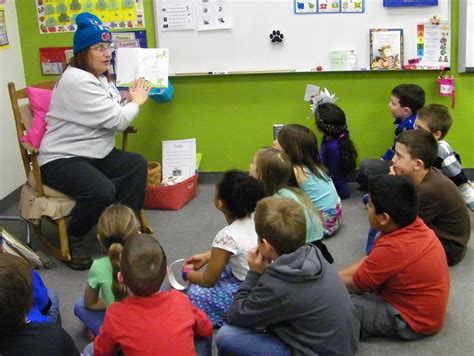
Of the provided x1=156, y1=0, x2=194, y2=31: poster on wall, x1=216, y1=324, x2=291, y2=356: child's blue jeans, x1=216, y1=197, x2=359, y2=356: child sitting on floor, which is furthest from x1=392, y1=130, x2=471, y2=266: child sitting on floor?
x1=156, y1=0, x2=194, y2=31: poster on wall

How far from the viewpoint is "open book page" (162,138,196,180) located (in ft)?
13.4

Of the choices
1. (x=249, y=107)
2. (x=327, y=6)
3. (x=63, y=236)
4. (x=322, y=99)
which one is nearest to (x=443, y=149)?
(x=322, y=99)

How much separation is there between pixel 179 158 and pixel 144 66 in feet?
2.36

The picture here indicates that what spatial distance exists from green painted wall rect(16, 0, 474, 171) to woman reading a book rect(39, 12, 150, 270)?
87cm

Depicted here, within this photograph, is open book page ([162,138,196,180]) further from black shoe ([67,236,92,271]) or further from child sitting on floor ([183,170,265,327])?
child sitting on floor ([183,170,265,327])

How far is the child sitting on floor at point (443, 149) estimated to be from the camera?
319 centimetres

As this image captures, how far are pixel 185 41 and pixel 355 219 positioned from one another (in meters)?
1.58

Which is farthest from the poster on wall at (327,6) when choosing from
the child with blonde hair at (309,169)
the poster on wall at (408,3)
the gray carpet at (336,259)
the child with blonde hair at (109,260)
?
the child with blonde hair at (109,260)

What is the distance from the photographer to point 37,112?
3.29m

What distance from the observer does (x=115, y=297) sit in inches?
83.4

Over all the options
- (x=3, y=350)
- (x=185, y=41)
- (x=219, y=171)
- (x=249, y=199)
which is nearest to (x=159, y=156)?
(x=219, y=171)

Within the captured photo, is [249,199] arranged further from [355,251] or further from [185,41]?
[185,41]

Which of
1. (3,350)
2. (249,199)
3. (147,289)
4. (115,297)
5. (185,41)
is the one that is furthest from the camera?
(185,41)

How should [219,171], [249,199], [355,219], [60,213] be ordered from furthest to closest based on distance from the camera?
1. [219,171]
2. [355,219]
3. [60,213]
4. [249,199]
